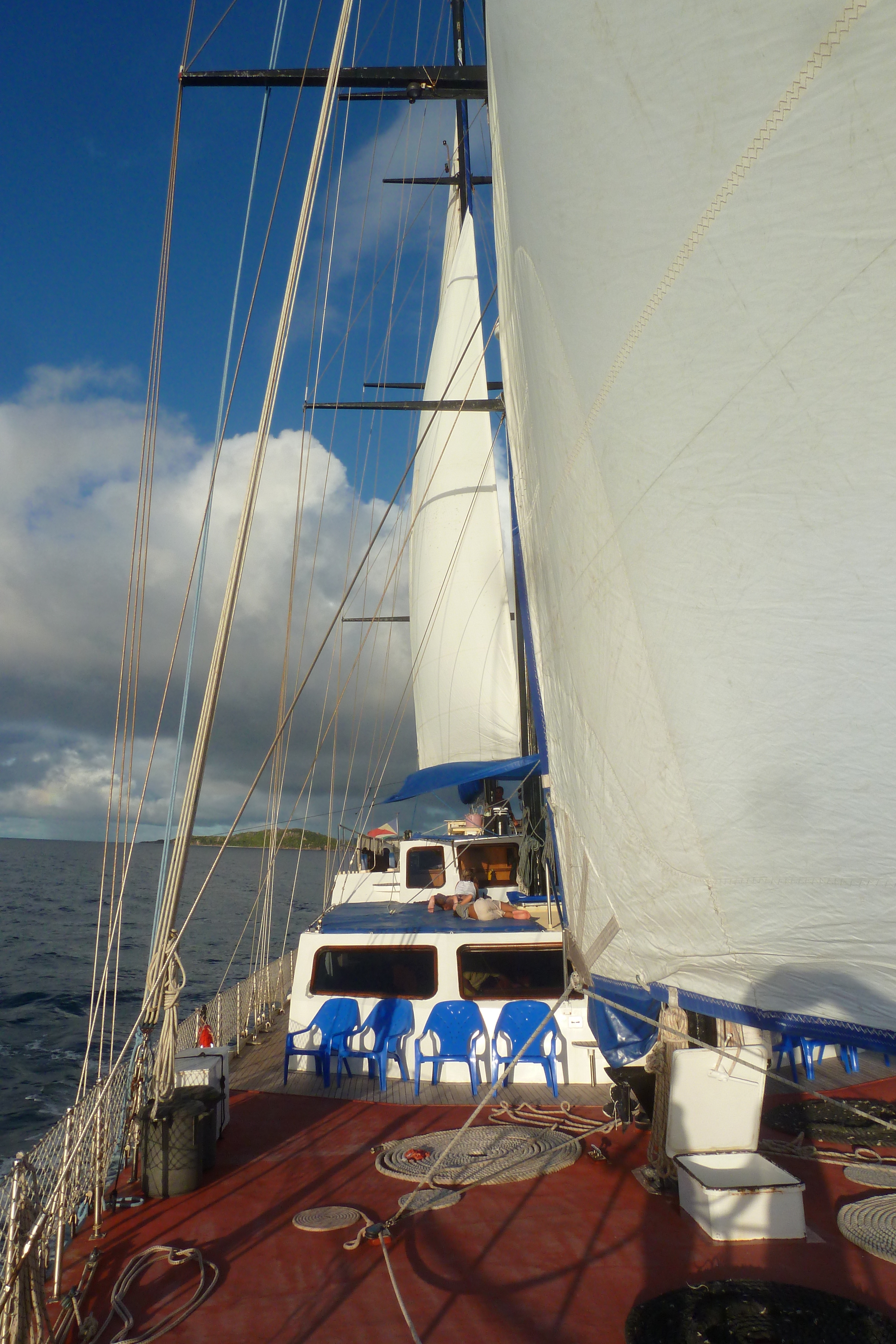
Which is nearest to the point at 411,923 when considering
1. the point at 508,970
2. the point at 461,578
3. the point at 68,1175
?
the point at 508,970

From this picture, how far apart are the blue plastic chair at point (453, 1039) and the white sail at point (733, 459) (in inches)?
190

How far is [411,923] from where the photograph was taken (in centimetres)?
865

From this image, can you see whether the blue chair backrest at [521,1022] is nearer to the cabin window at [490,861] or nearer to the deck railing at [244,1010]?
the deck railing at [244,1010]

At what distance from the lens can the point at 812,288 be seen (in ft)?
5.94

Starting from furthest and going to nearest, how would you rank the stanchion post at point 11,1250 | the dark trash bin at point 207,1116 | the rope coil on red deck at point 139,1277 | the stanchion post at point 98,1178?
the dark trash bin at point 207,1116
the stanchion post at point 98,1178
the rope coil on red deck at point 139,1277
the stanchion post at point 11,1250

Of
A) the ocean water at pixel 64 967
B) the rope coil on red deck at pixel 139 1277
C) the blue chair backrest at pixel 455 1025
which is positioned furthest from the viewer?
the ocean water at pixel 64 967

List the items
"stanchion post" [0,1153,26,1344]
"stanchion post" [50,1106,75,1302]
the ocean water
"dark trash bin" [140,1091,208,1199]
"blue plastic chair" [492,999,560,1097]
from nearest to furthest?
"stanchion post" [0,1153,26,1344] → "stanchion post" [50,1106,75,1302] → "dark trash bin" [140,1091,208,1199] → "blue plastic chair" [492,999,560,1097] → the ocean water

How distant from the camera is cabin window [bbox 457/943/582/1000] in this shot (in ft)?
26.0

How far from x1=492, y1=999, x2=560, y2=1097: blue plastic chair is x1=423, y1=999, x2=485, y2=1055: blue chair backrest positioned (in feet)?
0.71

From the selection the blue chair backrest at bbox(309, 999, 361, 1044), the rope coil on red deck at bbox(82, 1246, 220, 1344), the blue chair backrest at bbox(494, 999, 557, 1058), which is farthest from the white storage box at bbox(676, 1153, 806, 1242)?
the blue chair backrest at bbox(309, 999, 361, 1044)

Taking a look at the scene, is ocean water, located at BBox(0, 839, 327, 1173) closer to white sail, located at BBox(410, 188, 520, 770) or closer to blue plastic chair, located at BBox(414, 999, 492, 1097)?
blue plastic chair, located at BBox(414, 999, 492, 1097)

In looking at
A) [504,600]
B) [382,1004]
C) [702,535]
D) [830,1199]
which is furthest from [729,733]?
[504,600]

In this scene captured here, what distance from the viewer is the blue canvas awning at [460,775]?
41.2ft

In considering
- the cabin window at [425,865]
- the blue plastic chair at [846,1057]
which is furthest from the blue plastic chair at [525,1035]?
the cabin window at [425,865]
